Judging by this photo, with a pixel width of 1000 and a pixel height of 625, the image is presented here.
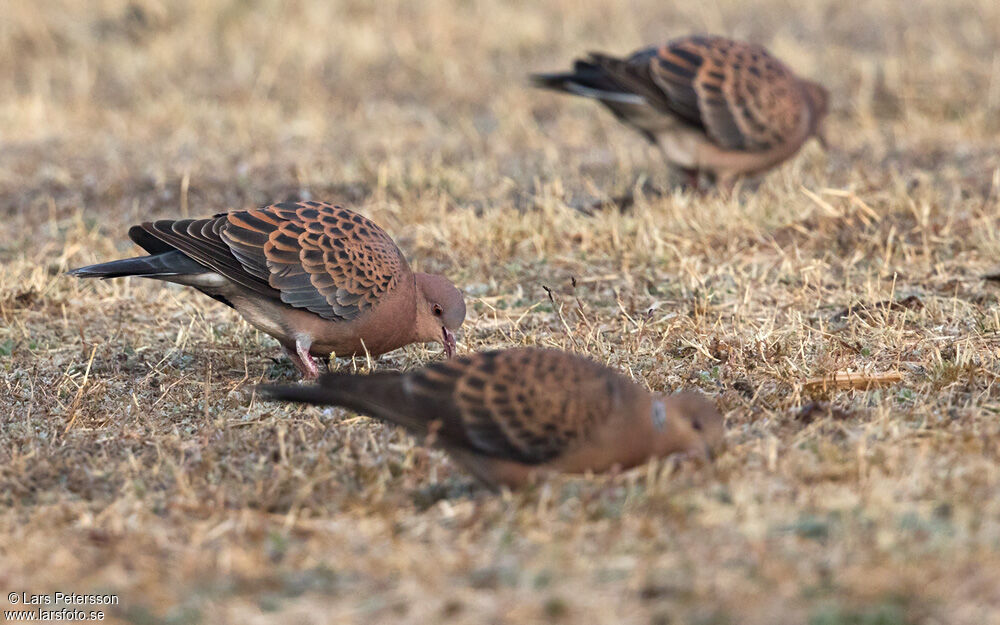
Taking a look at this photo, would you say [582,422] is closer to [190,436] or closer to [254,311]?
[190,436]

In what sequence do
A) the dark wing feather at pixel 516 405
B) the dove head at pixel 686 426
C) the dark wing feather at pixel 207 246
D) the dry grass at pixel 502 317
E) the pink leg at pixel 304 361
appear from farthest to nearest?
1. the pink leg at pixel 304 361
2. the dark wing feather at pixel 207 246
3. the dove head at pixel 686 426
4. the dark wing feather at pixel 516 405
5. the dry grass at pixel 502 317

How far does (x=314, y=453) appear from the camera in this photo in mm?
3869

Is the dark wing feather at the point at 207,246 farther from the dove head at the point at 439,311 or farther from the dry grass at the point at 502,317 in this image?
the dove head at the point at 439,311

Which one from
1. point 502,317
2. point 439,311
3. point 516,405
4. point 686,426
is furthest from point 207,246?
point 686,426

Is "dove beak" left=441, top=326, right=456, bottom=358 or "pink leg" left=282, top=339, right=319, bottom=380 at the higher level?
"dove beak" left=441, top=326, right=456, bottom=358

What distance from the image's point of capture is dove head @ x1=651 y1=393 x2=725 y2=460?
11.7 feet

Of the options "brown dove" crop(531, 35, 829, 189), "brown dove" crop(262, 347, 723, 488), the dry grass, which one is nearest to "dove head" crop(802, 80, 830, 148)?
"brown dove" crop(531, 35, 829, 189)

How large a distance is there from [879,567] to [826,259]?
131 inches

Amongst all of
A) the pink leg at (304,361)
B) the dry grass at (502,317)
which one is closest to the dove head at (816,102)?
the dry grass at (502,317)

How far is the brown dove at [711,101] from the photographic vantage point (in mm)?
7039

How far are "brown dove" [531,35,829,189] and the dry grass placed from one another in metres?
0.30

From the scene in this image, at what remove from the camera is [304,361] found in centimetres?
486

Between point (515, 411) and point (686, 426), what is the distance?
54cm

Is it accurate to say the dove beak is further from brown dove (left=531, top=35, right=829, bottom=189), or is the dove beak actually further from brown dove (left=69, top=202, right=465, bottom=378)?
brown dove (left=531, top=35, right=829, bottom=189)
